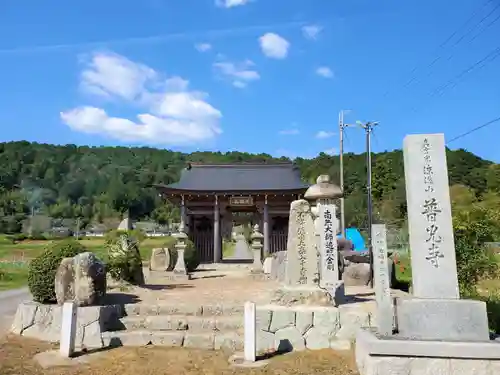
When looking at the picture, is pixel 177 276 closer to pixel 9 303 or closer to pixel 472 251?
pixel 9 303

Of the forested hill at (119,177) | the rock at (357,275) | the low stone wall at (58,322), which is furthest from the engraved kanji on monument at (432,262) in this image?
the forested hill at (119,177)

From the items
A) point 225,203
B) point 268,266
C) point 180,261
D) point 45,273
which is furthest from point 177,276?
point 225,203

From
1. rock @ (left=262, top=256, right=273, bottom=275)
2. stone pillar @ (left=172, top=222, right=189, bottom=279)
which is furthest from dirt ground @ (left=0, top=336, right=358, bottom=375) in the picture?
rock @ (left=262, top=256, right=273, bottom=275)

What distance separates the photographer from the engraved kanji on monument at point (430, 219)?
211 inches

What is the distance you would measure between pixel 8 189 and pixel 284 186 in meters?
88.5

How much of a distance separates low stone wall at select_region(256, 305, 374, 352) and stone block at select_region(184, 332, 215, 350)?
0.86m

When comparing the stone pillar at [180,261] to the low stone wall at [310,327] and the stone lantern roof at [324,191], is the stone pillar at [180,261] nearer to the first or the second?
the stone lantern roof at [324,191]

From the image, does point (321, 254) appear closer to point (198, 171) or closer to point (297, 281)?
point (297, 281)

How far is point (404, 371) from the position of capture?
4891 mm

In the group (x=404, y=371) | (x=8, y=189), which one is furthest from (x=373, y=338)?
(x=8, y=189)

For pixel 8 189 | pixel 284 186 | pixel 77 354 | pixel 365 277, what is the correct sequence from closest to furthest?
pixel 77 354 → pixel 365 277 → pixel 284 186 → pixel 8 189

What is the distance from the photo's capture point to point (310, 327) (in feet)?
22.6

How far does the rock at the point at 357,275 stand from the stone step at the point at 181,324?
700 centimetres

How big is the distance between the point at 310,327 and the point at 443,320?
2442 millimetres
